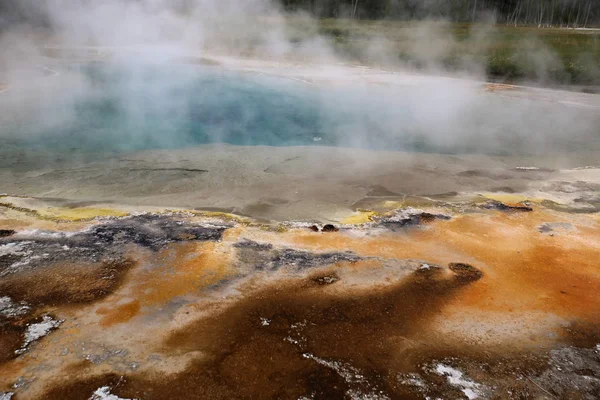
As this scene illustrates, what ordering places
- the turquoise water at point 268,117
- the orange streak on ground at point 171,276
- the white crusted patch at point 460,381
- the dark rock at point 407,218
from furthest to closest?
the turquoise water at point 268,117
the dark rock at point 407,218
the orange streak on ground at point 171,276
the white crusted patch at point 460,381

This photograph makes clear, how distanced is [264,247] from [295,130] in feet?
17.0

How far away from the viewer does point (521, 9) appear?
25.5 metres

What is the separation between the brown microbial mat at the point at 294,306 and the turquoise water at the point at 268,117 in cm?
349

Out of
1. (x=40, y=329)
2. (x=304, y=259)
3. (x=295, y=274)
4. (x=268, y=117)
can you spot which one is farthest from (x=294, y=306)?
(x=268, y=117)

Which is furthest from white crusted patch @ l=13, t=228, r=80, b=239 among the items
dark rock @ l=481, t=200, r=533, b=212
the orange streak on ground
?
dark rock @ l=481, t=200, r=533, b=212

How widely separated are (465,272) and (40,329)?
315 cm

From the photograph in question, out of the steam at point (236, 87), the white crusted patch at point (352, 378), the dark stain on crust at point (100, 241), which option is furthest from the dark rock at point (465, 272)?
the steam at point (236, 87)

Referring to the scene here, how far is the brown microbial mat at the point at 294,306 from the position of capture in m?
2.43

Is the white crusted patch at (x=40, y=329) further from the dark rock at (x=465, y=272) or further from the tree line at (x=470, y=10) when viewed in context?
the tree line at (x=470, y=10)

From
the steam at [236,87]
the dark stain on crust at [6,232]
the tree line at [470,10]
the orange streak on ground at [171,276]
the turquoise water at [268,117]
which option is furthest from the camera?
the tree line at [470,10]

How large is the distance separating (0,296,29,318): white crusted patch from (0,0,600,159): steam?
4421 mm

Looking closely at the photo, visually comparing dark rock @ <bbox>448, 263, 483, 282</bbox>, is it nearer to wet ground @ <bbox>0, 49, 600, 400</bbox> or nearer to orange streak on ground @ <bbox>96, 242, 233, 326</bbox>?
wet ground @ <bbox>0, 49, 600, 400</bbox>

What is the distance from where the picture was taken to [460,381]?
97.4 inches

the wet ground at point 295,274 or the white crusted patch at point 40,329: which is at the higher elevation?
the wet ground at point 295,274
